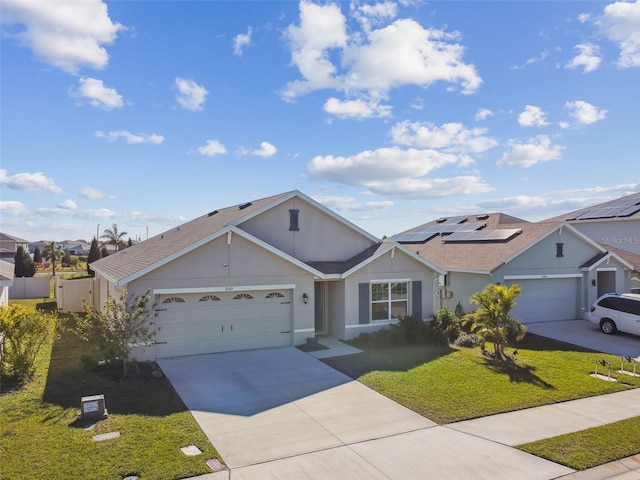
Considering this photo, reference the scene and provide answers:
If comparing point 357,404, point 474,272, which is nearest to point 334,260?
point 474,272

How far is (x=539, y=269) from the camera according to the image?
2041cm

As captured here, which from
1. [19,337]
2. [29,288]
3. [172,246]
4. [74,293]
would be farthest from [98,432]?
[29,288]

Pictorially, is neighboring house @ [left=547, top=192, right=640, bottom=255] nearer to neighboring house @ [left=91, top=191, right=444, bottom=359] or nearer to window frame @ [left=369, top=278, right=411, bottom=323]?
window frame @ [left=369, top=278, right=411, bottom=323]

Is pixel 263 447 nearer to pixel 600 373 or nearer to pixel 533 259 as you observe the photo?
pixel 600 373

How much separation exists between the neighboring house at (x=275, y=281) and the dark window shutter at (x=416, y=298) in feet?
0.13

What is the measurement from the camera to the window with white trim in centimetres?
1716

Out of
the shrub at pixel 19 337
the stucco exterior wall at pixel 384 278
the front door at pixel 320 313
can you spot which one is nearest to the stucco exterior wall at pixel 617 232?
the stucco exterior wall at pixel 384 278

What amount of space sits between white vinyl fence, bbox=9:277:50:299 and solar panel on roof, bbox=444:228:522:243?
26.2 metres

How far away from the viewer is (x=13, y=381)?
428 inches

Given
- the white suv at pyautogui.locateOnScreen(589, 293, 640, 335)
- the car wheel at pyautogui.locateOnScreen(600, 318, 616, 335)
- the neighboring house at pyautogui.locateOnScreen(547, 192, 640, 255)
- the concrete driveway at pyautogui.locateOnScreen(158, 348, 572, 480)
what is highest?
the neighboring house at pyautogui.locateOnScreen(547, 192, 640, 255)

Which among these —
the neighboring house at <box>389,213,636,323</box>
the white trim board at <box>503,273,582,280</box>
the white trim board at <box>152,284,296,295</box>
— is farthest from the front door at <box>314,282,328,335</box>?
the white trim board at <box>503,273,582,280</box>

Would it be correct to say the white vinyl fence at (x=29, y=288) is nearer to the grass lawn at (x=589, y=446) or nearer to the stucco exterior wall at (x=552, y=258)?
the stucco exterior wall at (x=552, y=258)

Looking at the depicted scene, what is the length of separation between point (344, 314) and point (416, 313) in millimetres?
3128

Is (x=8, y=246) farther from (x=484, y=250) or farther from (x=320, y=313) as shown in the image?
(x=484, y=250)
